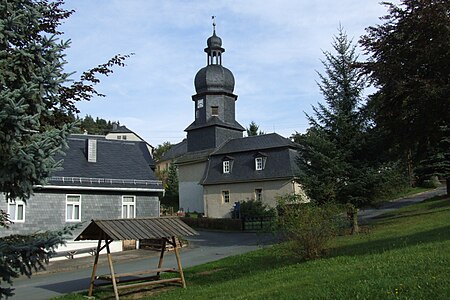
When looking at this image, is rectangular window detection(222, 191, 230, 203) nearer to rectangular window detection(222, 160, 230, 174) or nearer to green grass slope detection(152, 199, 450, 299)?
rectangular window detection(222, 160, 230, 174)

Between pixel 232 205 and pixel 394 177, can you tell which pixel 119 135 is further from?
pixel 394 177

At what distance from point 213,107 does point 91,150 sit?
26.7 m

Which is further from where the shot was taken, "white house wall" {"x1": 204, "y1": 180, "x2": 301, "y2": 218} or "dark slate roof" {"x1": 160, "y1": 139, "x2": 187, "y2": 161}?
"dark slate roof" {"x1": 160, "y1": 139, "x2": 187, "y2": 161}

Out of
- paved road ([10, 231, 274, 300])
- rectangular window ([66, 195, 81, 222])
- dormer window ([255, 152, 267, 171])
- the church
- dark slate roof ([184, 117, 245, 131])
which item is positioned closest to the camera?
paved road ([10, 231, 274, 300])

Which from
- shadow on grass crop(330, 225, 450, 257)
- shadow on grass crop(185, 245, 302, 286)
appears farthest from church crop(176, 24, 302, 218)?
shadow on grass crop(330, 225, 450, 257)

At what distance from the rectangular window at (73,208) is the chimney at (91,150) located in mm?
2839

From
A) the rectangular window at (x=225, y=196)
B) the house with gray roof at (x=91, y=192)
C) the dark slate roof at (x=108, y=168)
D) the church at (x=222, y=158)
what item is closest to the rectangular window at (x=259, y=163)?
the church at (x=222, y=158)

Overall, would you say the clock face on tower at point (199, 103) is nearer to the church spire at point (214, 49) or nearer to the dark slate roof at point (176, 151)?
the church spire at point (214, 49)

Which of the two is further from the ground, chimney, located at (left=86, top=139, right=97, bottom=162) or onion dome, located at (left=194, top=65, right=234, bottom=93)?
onion dome, located at (left=194, top=65, right=234, bottom=93)

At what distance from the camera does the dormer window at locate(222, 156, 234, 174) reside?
44281 mm

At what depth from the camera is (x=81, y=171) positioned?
78.1 feet

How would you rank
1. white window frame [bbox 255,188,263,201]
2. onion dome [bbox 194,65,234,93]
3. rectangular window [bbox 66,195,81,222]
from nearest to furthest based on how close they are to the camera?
rectangular window [bbox 66,195,81,222]
white window frame [bbox 255,188,263,201]
onion dome [bbox 194,65,234,93]

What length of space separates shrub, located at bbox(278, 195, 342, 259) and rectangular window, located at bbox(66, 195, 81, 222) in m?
12.6

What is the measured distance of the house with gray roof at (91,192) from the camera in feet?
70.8
